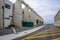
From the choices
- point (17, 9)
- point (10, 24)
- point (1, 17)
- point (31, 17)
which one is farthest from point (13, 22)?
point (31, 17)

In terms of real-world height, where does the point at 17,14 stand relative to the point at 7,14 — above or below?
above

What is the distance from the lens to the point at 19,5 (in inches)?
1884

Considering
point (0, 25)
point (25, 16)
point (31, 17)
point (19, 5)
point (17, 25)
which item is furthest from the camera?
point (31, 17)

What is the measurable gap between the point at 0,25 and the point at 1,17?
6.10 feet

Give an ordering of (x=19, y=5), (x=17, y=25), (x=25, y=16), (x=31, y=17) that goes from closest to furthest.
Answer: (x=17, y=25), (x=19, y=5), (x=25, y=16), (x=31, y=17)

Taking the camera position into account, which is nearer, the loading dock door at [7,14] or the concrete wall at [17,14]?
the loading dock door at [7,14]

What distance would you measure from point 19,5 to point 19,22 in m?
6.69

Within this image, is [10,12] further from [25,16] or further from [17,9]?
[25,16]

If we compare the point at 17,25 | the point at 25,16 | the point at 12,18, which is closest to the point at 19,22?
the point at 17,25

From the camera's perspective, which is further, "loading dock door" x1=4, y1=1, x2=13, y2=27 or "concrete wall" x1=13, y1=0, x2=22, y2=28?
"concrete wall" x1=13, y1=0, x2=22, y2=28

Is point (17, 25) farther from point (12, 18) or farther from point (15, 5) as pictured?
point (15, 5)

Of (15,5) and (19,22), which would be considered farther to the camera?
(15,5)

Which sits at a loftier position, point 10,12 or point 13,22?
point 10,12

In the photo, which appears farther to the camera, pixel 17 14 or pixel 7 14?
pixel 17 14
